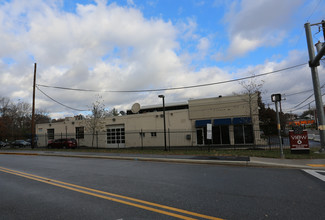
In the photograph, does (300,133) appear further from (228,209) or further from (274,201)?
(228,209)

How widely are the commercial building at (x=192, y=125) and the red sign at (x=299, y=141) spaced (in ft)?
17.3

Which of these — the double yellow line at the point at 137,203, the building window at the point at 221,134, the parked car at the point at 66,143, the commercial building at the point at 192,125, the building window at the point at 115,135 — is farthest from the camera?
the building window at the point at 115,135

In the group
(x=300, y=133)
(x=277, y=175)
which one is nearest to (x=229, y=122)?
(x=300, y=133)

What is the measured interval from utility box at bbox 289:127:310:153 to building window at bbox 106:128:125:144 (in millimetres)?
20055

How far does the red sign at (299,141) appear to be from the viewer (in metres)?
12.1

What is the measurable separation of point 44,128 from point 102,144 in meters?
12.8

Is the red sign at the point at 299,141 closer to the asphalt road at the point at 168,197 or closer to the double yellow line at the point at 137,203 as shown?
the asphalt road at the point at 168,197

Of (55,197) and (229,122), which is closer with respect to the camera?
(55,197)

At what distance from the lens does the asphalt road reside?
4105 mm

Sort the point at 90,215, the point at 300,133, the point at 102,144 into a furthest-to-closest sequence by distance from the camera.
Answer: the point at 102,144 < the point at 300,133 < the point at 90,215

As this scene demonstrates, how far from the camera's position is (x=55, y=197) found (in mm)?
5348

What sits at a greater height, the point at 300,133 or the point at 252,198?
the point at 300,133

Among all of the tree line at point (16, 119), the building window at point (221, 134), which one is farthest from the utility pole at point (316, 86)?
the tree line at point (16, 119)

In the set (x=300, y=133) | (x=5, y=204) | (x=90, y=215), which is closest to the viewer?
(x=90, y=215)
